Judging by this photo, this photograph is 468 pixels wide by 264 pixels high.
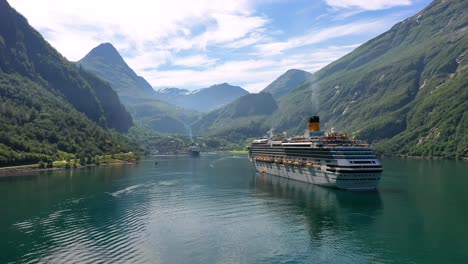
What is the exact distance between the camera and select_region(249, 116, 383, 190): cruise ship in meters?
104

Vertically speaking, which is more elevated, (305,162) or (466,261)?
(305,162)

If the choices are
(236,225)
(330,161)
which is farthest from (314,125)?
(236,225)

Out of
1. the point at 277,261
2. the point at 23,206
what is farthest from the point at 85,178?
the point at 277,261

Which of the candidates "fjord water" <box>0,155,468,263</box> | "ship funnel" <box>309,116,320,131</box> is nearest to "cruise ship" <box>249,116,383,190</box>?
"ship funnel" <box>309,116,320,131</box>

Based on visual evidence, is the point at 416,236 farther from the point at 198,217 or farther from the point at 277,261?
the point at 198,217

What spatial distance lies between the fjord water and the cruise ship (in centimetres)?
373

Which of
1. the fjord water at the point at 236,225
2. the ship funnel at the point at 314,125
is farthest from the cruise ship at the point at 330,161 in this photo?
the fjord water at the point at 236,225

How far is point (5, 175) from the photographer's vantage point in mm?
161250

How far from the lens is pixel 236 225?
7062cm

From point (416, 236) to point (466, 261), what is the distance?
11.4m

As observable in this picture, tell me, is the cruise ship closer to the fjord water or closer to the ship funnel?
the ship funnel

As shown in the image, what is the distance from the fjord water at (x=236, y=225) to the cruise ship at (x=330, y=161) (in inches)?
147

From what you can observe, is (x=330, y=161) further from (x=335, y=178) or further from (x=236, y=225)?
(x=236, y=225)

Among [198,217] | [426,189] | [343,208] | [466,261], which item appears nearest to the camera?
[466,261]
